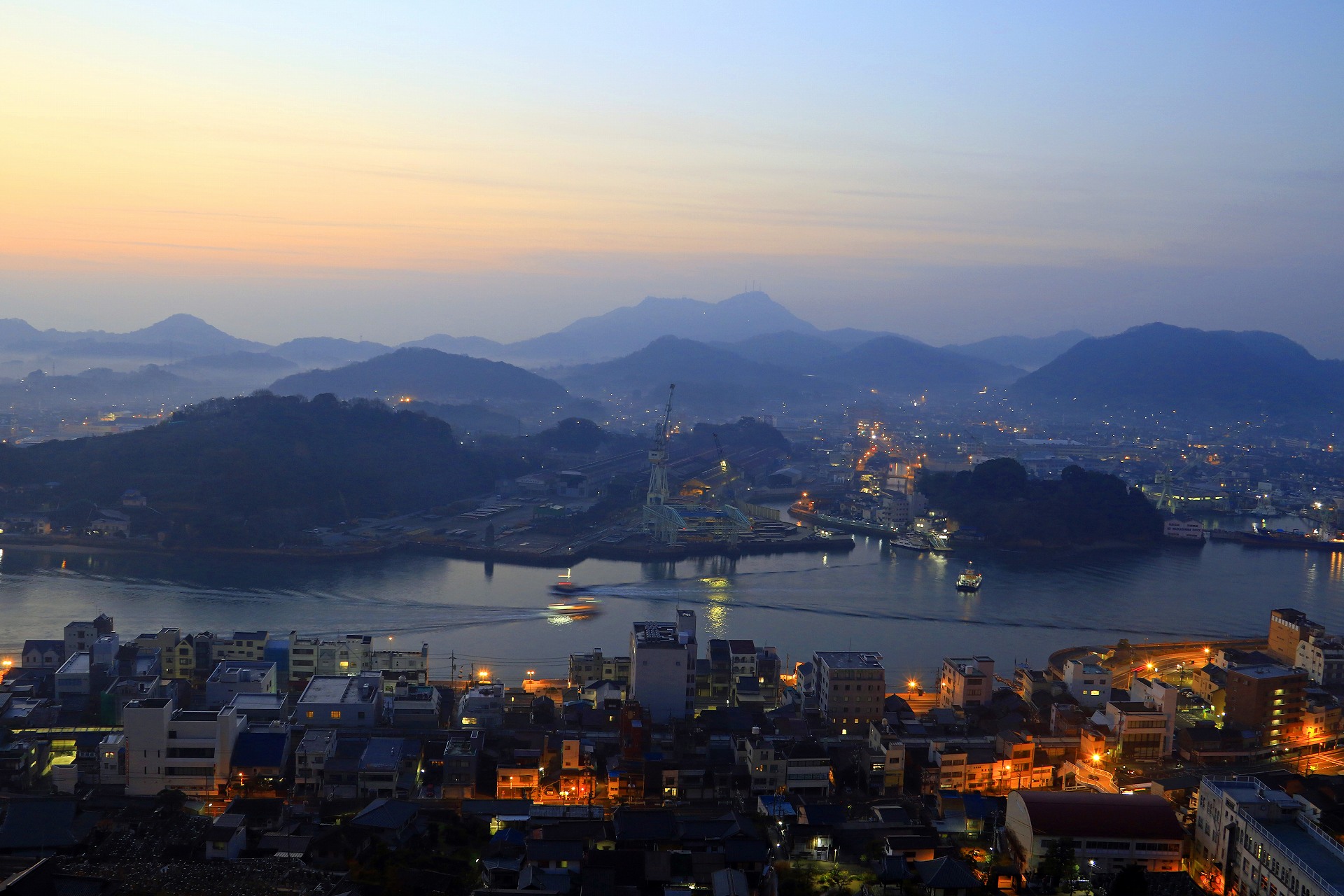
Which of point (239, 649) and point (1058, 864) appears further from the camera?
point (239, 649)

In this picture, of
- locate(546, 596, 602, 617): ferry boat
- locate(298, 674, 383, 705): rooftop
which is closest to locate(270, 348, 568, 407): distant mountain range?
locate(546, 596, 602, 617): ferry boat

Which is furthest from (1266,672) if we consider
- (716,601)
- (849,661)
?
(716,601)

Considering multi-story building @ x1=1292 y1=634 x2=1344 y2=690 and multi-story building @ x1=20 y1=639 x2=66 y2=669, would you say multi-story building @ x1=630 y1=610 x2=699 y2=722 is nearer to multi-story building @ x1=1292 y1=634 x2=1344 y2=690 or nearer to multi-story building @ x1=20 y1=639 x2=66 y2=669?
multi-story building @ x1=20 y1=639 x2=66 y2=669

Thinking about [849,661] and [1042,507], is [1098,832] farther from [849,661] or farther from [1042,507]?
[1042,507]

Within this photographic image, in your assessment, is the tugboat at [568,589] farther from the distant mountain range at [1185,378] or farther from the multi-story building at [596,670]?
the distant mountain range at [1185,378]

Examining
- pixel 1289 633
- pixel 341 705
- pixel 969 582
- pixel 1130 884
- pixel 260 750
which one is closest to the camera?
pixel 1130 884

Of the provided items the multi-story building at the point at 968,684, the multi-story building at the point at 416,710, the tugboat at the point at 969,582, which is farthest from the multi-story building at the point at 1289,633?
the multi-story building at the point at 416,710

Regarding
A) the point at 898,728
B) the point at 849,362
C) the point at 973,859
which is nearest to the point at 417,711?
the point at 898,728
